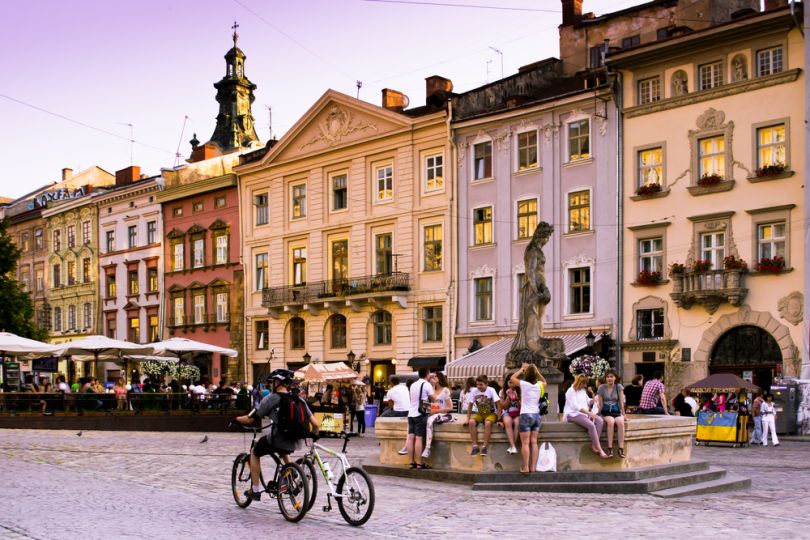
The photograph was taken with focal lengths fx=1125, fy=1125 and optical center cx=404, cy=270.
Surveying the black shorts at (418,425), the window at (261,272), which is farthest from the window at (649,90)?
the black shorts at (418,425)

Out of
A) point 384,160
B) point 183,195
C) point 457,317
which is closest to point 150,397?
point 457,317

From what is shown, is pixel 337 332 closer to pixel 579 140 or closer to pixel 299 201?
pixel 299 201

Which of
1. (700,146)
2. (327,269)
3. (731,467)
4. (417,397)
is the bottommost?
(731,467)

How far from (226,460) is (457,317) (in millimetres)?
20647

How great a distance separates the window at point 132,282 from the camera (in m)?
57.6

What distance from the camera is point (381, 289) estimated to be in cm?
4312

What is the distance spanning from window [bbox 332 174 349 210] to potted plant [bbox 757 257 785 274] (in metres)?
18.8

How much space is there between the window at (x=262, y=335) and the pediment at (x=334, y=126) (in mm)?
7108

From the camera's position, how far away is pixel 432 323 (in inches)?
1656

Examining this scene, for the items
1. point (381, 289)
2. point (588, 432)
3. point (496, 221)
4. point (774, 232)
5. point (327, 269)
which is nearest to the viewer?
point (588, 432)

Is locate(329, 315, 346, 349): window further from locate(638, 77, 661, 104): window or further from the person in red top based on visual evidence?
the person in red top

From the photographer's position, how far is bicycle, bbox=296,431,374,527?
39.4ft

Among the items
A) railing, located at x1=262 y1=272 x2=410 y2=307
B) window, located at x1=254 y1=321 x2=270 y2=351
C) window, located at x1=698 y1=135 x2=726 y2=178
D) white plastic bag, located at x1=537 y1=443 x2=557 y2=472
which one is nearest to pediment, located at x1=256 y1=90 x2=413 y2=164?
railing, located at x1=262 y1=272 x2=410 y2=307

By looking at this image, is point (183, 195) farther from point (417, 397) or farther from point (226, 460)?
point (417, 397)
